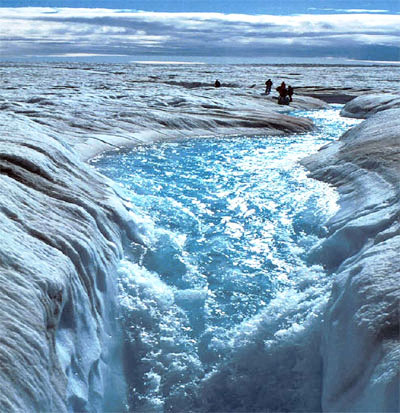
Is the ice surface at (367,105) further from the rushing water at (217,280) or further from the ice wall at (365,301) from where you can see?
the ice wall at (365,301)

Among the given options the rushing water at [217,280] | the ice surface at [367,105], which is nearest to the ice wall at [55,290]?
the rushing water at [217,280]

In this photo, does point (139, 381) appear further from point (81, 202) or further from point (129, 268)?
point (81, 202)

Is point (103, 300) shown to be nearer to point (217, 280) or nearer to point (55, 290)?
point (55, 290)

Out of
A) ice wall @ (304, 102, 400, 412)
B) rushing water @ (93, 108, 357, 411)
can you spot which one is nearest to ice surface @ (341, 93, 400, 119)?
rushing water @ (93, 108, 357, 411)

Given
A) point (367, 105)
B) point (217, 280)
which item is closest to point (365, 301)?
point (217, 280)

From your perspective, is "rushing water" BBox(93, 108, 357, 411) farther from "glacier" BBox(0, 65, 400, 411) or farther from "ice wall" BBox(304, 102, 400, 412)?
"ice wall" BBox(304, 102, 400, 412)

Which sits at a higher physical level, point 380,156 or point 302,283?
point 380,156

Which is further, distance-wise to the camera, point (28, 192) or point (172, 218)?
point (172, 218)

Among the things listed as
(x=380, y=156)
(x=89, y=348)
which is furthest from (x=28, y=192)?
(x=380, y=156)
